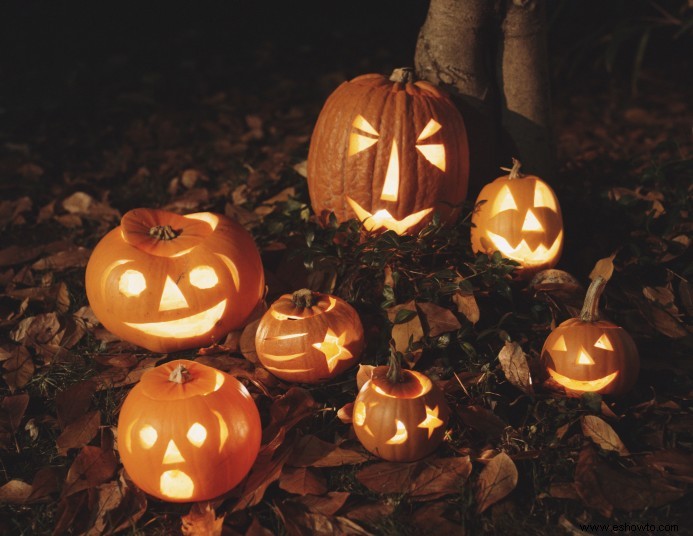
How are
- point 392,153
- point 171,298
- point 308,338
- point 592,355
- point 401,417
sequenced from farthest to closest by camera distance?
point 392,153
point 171,298
point 308,338
point 592,355
point 401,417

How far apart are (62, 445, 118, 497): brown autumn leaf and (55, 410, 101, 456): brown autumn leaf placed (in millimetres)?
61

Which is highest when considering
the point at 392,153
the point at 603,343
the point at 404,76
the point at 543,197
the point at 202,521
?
the point at 404,76

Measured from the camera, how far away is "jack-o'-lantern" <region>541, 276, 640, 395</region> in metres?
2.45

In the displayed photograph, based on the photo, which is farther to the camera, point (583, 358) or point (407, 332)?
point (407, 332)

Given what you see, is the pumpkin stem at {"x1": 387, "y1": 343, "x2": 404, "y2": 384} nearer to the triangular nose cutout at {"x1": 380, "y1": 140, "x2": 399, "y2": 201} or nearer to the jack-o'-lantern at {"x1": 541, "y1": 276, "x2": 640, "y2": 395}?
the jack-o'-lantern at {"x1": 541, "y1": 276, "x2": 640, "y2": 395}

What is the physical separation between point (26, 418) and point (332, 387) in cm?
119

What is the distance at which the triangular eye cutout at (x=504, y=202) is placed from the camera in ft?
9.68

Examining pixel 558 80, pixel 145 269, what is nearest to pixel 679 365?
pixel 145 269

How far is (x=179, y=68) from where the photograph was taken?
20.1ft

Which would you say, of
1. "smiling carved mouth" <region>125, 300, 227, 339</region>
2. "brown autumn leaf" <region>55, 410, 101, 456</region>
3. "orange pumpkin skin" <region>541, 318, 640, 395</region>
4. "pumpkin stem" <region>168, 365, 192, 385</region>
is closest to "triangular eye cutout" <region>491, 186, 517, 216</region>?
"orange pumpkin skin" <region>541, 318, 640, 395</region>

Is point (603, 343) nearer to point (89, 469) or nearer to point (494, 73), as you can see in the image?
point (494, 73)

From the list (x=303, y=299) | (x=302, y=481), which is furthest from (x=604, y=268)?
(x=302, y=481)

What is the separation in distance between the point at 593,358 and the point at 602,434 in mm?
274

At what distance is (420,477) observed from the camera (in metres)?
2.24
